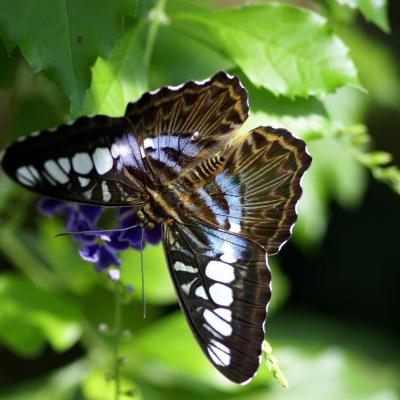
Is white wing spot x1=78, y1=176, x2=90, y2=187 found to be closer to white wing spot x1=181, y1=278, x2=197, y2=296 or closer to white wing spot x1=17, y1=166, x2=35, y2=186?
white wing spot x1=17, y1=166, x2=35, y2=186

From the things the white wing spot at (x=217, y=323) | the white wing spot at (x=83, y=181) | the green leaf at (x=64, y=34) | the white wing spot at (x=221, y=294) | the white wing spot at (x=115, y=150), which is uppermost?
the green leaf at (x=64, y=34)

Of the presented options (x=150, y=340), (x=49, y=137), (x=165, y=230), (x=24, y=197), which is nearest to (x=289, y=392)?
(x=150, y=340)

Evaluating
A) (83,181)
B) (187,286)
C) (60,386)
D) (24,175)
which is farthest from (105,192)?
(60,386)

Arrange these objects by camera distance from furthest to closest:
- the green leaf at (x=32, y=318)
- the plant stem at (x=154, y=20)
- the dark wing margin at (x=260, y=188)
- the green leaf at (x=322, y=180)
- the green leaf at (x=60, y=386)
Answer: the green leaf at (x=322, y=180), the green leaf at (x=60, y=386), the green leaf at (x=32, y=318), the plant stem at (x=154, y=20), the dark wing margin at (x=260, y=188)

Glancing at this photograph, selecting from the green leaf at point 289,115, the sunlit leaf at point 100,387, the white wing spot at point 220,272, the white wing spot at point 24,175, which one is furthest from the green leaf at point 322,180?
the white wing spot at point 24,175

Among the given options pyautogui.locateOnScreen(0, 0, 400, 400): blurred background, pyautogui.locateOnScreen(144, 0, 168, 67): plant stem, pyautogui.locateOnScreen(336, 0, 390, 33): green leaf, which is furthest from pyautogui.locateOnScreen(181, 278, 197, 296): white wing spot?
pyautogui.locateOnScreen(336, 0, 390, 33): green leaf

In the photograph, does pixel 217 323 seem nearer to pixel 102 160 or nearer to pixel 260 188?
pixel 260 188

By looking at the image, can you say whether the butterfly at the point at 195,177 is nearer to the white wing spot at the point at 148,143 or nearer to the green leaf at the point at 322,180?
the white wing spot at the point at 148,143
